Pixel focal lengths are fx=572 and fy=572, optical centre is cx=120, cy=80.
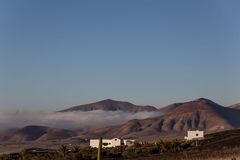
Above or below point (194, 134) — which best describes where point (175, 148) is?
below

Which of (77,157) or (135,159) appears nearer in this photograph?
(135,159)

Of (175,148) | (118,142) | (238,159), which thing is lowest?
(238,159)

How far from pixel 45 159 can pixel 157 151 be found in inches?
518

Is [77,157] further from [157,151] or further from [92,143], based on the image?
[92,143]

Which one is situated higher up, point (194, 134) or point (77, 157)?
point (194, 134)

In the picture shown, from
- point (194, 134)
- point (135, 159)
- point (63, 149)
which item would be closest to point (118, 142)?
point (194, 134)

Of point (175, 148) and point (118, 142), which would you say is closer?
point (175, 148)

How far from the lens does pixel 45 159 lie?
67125mm

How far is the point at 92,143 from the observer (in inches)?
5861

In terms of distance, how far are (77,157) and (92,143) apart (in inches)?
3382

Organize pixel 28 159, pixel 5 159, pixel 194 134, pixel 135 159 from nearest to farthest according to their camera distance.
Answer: pixel 135 159, pixel 28 159, pixel 5 159, pixel 194 134

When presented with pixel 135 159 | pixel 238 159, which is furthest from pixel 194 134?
pixel 238 159

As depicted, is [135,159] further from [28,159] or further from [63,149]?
[63,149]

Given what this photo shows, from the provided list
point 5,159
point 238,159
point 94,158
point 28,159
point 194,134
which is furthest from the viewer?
point 194,134
